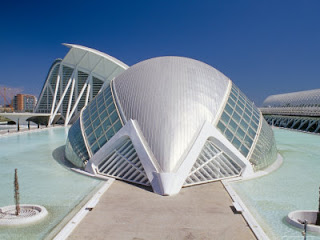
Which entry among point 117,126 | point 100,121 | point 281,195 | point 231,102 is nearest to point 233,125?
point 231,102

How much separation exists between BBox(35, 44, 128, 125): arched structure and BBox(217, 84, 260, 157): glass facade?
1360 inches

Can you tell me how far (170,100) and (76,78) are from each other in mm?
42141

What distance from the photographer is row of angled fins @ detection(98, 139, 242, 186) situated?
13.1 metres

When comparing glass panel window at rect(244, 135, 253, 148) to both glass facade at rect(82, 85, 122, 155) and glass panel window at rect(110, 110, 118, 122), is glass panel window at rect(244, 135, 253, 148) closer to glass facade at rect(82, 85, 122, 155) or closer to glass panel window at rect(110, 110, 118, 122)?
glass facade at rect(82, 85, 122, 155)

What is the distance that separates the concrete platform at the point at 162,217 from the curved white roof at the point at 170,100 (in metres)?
1.93

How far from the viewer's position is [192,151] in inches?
513

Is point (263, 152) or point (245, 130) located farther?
point (263, 152)

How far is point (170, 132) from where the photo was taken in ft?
45.1

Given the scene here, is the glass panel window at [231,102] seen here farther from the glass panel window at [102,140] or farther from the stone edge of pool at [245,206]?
the glass panel window at [102,140]

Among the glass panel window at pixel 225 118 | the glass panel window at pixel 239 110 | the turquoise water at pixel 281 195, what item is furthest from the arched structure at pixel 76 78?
the turquoise water at pixel 281 195

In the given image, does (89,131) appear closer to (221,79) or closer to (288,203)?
(221,79)

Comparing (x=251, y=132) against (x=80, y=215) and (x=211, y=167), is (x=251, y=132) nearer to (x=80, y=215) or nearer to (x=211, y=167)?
(x=211, y=167)

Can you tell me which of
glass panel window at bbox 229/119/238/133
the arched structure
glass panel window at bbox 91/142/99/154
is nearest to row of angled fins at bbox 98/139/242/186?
glass panel window at bbox 91/142/99/154

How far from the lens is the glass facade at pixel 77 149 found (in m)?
15.7
